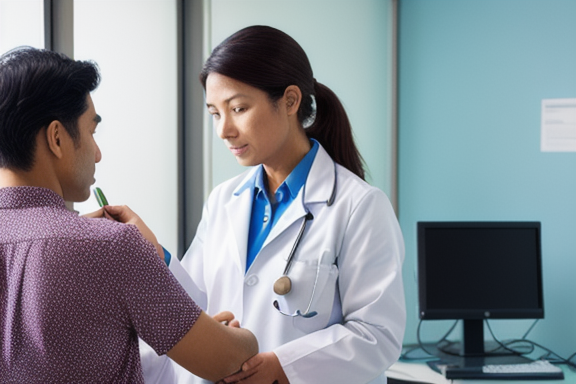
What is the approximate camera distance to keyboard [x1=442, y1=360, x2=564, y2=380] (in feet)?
7.43

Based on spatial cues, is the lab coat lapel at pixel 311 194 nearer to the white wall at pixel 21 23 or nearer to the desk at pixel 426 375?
the white wall at pixel 21 23

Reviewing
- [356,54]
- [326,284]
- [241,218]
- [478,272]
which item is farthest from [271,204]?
[356,54]

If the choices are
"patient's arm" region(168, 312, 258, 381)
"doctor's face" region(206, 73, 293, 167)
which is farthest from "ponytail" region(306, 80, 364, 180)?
"patient's arm" region(168, 312, 258, 381)

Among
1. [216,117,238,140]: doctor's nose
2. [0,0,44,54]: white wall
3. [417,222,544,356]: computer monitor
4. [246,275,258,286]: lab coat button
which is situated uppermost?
[0,0,44,54]: white wall

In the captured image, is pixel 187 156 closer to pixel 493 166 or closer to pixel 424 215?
pixel 424 215

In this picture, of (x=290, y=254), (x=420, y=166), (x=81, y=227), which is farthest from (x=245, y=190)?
(x=420, y=166)

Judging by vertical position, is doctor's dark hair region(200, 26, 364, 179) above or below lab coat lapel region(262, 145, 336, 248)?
above

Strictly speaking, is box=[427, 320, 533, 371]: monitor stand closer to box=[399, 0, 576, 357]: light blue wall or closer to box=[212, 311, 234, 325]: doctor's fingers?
box=[399, 0, 576, 357]: light blue wall

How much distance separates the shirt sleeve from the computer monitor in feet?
5.51

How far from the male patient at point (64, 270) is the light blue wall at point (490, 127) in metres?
1.81

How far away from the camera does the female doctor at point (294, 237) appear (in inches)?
53.2

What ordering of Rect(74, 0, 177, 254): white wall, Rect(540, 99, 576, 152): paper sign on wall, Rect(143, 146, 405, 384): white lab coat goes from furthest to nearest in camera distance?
Rect(540, 99, 576, 152): paper sign on wall, Rect(74, 0, 177, 254): white wall, Rect(143, 146, 405, 384): white lab coat

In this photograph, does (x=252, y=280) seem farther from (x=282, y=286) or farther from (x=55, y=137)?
(x=55, y=137)

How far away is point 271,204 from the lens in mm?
1606
